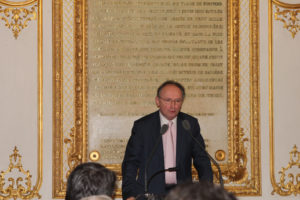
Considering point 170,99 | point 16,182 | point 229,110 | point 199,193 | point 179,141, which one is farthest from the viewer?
point 229,110

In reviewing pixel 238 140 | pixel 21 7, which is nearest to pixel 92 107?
pixel 21 7

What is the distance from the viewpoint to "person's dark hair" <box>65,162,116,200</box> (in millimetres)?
1982

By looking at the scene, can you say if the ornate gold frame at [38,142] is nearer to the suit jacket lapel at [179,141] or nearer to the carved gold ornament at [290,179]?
the suit jacket lapel at [179,141]

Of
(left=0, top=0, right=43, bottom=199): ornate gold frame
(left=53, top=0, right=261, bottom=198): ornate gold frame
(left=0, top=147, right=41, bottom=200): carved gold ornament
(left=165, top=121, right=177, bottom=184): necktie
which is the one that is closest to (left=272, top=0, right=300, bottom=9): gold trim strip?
(left=53, top=0, right=261, bottom=198): ornate gold frame

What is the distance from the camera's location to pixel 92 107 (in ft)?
15.1

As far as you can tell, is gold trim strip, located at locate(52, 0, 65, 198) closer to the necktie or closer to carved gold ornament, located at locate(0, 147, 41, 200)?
carved gold ornament, located at locate(0, 147, 41, 200)

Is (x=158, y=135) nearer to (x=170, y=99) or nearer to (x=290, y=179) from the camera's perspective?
(x=170, y=99)

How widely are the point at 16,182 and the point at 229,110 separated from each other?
2111 millimetres

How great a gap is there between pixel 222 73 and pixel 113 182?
9.46ft

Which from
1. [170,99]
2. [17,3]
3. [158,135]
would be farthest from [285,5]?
[17,3]

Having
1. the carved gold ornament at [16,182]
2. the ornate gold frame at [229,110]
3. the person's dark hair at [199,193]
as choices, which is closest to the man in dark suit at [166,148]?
the ornate gold frame at [229,110]

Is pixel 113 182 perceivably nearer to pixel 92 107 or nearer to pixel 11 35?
Result: pixel 92 107

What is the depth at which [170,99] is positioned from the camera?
359 cm

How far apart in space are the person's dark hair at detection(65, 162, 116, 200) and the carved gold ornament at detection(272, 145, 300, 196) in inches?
121
